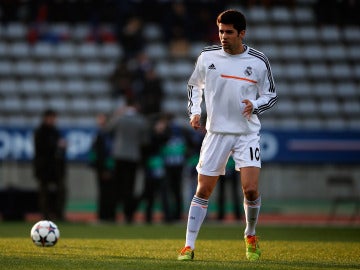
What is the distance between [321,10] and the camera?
86.8ft

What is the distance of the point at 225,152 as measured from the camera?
890 centimetres

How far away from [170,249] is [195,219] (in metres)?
1.65

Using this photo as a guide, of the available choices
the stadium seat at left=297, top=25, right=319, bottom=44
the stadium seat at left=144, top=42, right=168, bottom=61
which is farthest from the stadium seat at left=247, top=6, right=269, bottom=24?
the stadium seat at left=144, top=42, right=168, bottom=61

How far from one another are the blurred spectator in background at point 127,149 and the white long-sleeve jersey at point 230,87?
8.61 m

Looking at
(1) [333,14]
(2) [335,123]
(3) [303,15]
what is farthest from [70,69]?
(1) [333,14]

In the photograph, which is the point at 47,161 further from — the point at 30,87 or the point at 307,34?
the point at 307,34

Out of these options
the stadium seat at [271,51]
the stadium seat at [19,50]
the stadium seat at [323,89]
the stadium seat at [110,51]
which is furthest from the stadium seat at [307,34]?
the stadium seat at [19,50]

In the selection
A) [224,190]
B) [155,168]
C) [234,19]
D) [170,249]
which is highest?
[234,19]

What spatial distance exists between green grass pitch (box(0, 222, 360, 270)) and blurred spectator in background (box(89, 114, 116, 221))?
2249 mm

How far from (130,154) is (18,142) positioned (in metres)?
4.77

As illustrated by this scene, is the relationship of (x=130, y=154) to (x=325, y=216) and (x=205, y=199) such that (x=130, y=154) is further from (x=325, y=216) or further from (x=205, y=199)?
(x=205, y=199)

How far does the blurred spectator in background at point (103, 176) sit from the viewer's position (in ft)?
59.2

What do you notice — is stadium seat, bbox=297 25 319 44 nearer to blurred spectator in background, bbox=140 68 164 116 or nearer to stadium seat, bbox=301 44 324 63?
stadium seat, bbox=301 44 324 63

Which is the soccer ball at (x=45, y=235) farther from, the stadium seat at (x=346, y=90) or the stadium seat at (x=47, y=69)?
the stadium seat at (x=346, y=90)
